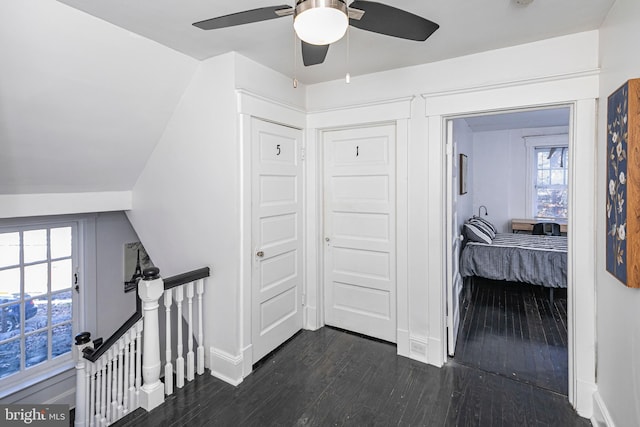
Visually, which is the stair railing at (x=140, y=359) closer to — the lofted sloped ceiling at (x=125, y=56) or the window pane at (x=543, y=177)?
the lofted sloped ceiling at (x=125, y=56)

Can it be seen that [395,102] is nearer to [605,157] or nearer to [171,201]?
[605,157]

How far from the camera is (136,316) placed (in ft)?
7.54

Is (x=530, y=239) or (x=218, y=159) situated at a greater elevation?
(x=218, y=159)

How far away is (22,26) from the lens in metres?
1.70

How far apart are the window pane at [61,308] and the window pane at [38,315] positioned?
6cm

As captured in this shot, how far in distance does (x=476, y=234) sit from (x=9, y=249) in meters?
5.37

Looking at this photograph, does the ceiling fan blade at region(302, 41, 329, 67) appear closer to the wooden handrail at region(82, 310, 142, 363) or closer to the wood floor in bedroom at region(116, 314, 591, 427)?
the wooden handrail at region(82, 310, 142, 363)

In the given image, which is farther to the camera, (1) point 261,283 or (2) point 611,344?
(1) point 261,283

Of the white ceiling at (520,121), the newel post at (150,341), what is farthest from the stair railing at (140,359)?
the white ceiling at (520,121)

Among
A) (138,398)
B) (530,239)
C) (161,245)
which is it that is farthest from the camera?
(530,239)

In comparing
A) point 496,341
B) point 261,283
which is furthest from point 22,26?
point 496,341

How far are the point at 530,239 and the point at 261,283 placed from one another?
13.6ft

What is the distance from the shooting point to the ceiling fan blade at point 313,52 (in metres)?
1.57
